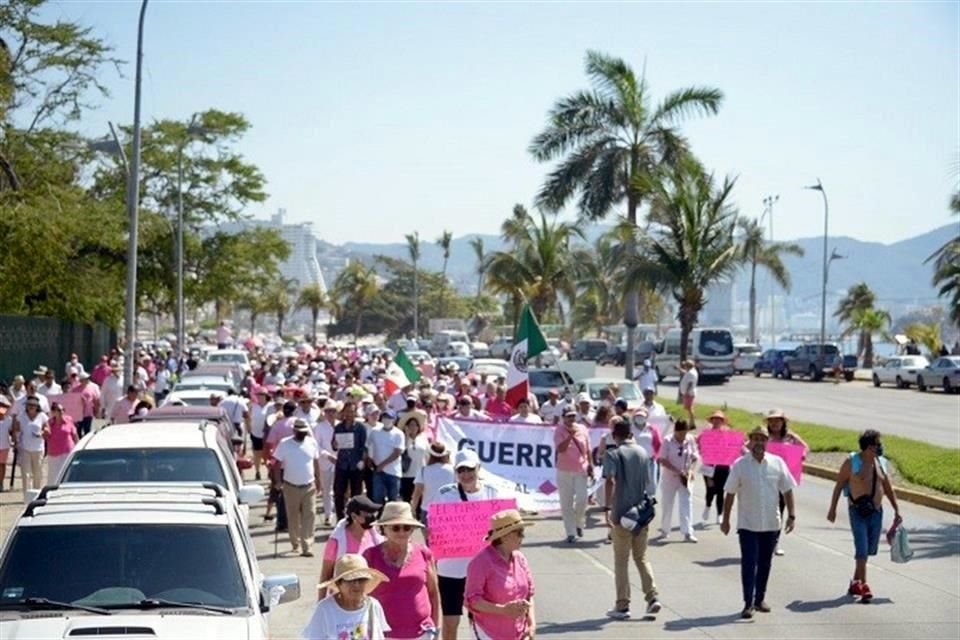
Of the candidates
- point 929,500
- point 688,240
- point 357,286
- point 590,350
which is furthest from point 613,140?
point 357,286

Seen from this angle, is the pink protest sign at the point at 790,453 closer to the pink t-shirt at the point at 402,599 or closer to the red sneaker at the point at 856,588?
the red sneaker at the point at 856,588

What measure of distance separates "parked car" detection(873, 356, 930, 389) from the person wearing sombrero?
53.3m

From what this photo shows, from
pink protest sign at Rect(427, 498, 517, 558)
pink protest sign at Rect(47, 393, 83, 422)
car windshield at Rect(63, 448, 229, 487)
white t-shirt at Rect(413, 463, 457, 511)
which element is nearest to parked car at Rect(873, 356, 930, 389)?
pink protest sign at Rect(47, 393, 83, 422)

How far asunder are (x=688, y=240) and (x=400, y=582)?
1296 inches

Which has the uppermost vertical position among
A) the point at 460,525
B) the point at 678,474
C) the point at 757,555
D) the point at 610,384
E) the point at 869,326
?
the point at 869,326

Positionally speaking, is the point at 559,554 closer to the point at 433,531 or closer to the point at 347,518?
the point at 433,531

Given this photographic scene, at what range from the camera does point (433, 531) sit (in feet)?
36.0

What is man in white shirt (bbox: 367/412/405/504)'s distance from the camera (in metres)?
18.3

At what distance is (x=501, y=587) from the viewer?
29.1 ft

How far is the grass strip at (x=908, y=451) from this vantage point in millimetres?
24422

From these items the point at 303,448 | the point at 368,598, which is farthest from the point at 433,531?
the point at 303,448

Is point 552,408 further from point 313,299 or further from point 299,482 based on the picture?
point 313,299

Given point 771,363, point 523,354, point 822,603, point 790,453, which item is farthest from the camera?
point 771,363

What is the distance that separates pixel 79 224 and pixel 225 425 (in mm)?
23821
